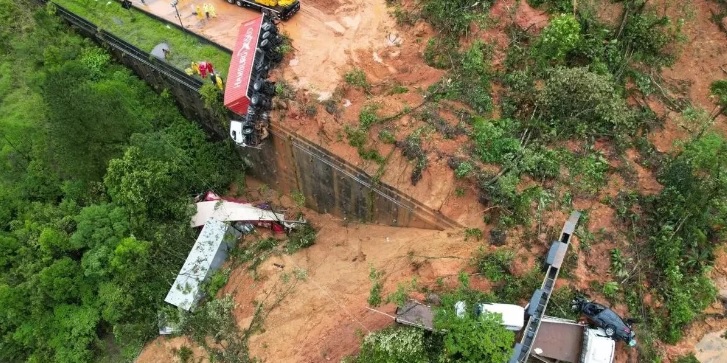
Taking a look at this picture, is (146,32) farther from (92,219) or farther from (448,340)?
(448,340)

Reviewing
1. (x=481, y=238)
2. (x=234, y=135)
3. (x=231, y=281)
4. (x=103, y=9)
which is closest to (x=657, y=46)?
(x=481, y=238)

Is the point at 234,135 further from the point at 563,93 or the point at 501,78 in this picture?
the point at 563,93

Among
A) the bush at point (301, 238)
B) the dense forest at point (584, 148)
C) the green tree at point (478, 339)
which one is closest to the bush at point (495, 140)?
the dense forest at point (584, 148)

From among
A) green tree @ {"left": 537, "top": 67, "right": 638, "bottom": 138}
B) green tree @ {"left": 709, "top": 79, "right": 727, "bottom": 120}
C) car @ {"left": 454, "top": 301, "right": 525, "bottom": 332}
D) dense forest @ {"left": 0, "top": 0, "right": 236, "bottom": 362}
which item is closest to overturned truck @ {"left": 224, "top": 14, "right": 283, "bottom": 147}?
dense forest @ {"left": 0, "top": 0, "right": 236, "bottom": 362}

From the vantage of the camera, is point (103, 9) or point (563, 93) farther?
point (103, 9)

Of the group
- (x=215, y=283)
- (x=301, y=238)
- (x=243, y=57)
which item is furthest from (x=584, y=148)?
(x=215, y=283)

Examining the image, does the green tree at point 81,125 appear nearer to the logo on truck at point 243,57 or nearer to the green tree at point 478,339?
the logo on truck at point 243,57
